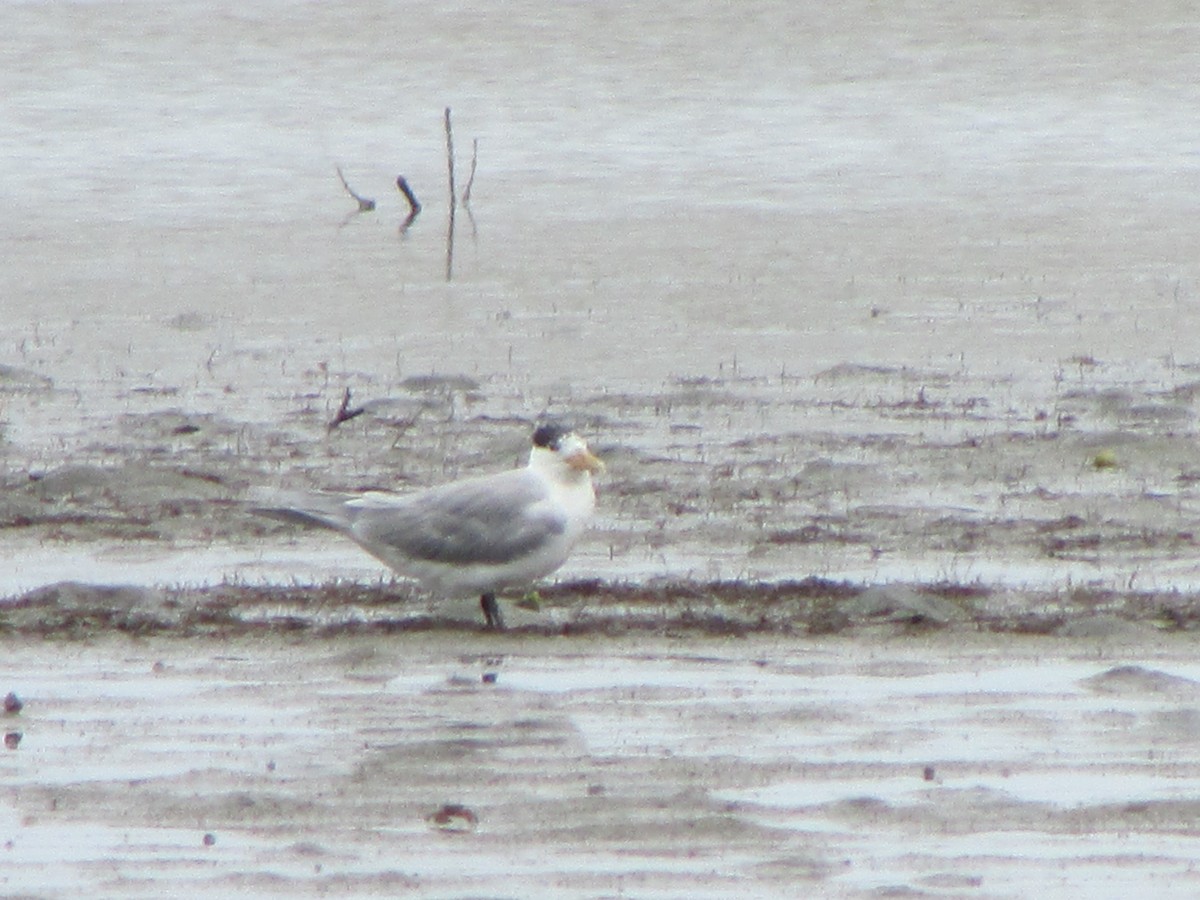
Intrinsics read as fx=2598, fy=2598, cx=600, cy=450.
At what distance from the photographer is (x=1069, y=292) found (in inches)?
659

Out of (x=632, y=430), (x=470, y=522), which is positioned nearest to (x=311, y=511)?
(x=470, y=522)

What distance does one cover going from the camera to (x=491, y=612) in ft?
29.9

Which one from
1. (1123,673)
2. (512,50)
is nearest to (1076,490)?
(1123,673)

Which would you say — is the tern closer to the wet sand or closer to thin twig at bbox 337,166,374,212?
the wet sand

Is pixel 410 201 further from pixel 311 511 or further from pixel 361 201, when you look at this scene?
pixel 311 511

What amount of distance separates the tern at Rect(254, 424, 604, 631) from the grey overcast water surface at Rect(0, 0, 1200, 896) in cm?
21

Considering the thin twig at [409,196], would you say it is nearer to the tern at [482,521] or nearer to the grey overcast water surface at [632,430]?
the grey overcast water surface at [632,430]

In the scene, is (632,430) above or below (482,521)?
below

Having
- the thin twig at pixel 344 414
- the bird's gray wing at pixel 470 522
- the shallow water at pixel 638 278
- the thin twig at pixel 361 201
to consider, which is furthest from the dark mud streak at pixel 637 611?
the thin twig at pixel 361 201

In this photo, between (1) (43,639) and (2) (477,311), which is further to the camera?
(2) (477,311)

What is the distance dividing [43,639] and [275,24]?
77.4 feet

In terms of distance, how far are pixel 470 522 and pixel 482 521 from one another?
0.05 m

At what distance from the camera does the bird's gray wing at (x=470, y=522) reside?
915 centimetres

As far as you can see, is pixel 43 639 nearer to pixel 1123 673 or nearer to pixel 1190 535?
pixel 1123 673
